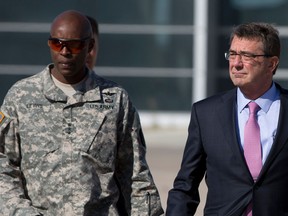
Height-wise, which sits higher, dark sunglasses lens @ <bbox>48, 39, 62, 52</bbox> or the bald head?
the bald head

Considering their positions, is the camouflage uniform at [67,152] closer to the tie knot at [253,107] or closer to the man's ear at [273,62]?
the tie knot at [253,107]

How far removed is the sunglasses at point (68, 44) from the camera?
4.84 metres

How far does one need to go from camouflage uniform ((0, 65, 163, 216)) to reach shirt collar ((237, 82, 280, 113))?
0.56 m

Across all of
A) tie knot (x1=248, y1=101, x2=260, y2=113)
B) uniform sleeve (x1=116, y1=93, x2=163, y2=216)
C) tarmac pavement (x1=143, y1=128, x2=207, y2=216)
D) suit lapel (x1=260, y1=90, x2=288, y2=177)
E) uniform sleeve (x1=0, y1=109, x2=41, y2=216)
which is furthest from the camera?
tarmac pavement (x1=143, y1=128, x2=207, y2=216)

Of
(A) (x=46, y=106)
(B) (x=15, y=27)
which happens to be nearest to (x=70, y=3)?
(B) (x=15, y=27)

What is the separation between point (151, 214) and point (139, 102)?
1480 centimetres

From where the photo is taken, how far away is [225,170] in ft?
15.0

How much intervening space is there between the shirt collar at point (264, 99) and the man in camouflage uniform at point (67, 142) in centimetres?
56

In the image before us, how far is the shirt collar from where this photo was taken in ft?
15.3

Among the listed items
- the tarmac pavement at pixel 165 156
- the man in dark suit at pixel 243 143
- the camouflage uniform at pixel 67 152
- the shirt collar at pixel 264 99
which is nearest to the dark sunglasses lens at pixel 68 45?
the camouflage uniform at pixel 67 152

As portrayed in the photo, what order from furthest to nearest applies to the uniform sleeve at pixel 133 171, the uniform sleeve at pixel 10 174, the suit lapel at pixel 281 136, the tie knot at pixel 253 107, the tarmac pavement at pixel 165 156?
the tarmac pavement at pixel 165 156
the uniform sleeve at pixel 133 171
the uniform sleeve at pixel 10 174
the tie knot at pixel 253 107
the suit lapel at pixel 281 136

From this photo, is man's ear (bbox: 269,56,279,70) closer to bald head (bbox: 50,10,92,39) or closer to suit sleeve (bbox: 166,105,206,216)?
suit sleeve (bbox: 166,105,206,216)

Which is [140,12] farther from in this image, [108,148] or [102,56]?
[108,148]

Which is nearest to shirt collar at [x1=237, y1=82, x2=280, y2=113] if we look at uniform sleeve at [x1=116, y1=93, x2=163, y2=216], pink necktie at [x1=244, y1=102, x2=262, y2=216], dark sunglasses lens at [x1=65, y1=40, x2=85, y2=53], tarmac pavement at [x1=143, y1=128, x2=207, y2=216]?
pink necktie at [x1=244, y1=102, x2=262, y2=216]
